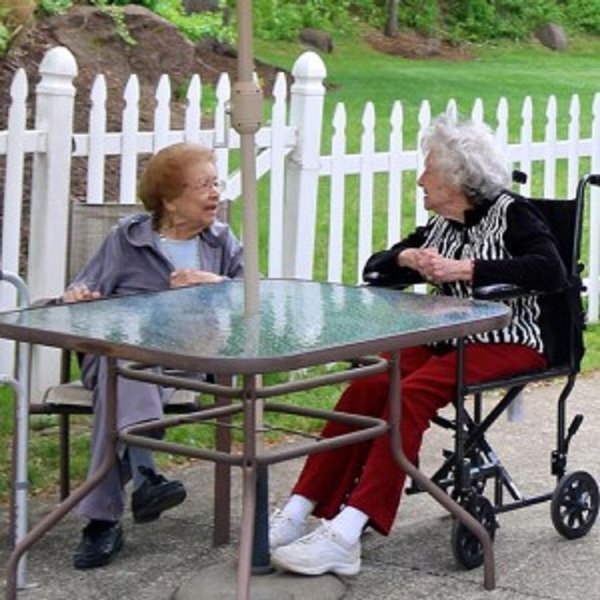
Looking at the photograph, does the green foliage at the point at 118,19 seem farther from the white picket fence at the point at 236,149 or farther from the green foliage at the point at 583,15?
the green foliage at the point at 583,15

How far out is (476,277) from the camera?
220 inches

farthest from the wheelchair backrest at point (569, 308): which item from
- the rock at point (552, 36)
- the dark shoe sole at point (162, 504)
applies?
the rock at point (552, 36)

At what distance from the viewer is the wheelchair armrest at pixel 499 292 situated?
18.0ft

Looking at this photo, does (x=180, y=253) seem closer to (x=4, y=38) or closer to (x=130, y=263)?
(x=130, y=263)

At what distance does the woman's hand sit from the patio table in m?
0.16

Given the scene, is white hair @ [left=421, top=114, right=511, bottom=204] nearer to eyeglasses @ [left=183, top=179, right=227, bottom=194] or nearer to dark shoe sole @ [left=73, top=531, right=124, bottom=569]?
eyeglasses @ [left=183, top=179, right=227, bottom=194]

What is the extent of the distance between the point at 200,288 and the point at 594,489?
1.39 metres

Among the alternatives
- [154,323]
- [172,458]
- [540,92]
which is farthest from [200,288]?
[540,92]

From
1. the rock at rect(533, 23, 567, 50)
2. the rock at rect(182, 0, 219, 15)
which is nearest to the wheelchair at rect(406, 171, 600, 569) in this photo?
the rock at rect(182, 0, 219, 15)

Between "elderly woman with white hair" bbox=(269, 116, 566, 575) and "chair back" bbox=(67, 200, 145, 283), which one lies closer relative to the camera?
"elderly woman with white hair" bbox=(269, 116, 566, 575)

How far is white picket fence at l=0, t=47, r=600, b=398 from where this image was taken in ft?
23.8

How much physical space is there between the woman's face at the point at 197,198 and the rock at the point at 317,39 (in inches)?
938

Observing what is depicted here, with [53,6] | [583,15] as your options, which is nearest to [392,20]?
[583,15]

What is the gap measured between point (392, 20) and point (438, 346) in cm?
2697
